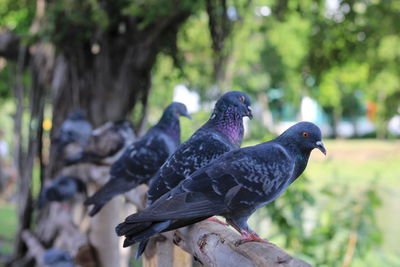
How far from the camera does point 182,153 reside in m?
1.93

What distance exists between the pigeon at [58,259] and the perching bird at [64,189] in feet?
2.06

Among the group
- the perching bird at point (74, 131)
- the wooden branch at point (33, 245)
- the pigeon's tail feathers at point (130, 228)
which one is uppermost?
the pigeon's tail feathers at point (130, 228)

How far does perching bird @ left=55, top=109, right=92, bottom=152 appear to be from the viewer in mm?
4770

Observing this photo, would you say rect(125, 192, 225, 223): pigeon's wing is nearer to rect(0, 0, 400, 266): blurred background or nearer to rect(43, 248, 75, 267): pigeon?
rect(0, 0, 400, 266): blurred background

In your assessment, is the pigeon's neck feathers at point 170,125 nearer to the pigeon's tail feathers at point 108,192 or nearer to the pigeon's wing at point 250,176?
the pigeon's tail feathers at point 108,192

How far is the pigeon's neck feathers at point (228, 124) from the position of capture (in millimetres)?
2008

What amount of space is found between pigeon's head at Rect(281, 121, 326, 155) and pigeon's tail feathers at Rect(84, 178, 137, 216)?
1.21 metres

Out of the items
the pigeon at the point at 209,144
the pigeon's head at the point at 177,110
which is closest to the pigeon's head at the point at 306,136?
the pigeon at the point at 209,144

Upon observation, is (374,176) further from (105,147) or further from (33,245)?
(33,245)

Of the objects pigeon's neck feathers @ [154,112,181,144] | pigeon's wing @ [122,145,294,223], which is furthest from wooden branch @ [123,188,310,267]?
pigeon's neck feathers @ [154,112,181,144]

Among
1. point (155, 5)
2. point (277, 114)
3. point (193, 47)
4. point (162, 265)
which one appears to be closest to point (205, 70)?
point (193, 47)

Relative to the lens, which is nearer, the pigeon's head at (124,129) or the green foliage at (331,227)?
the green foliage at (331,227)

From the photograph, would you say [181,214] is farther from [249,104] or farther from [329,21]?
[329,21]

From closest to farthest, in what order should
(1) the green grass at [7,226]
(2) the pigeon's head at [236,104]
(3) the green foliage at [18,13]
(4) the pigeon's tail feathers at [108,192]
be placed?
(2) the pigeon's head at [236,104] < (4) the pigeon's tail feathers at [108,192] < (3) the green foliage at [18,13] < (1) the green grass at [7,226]
